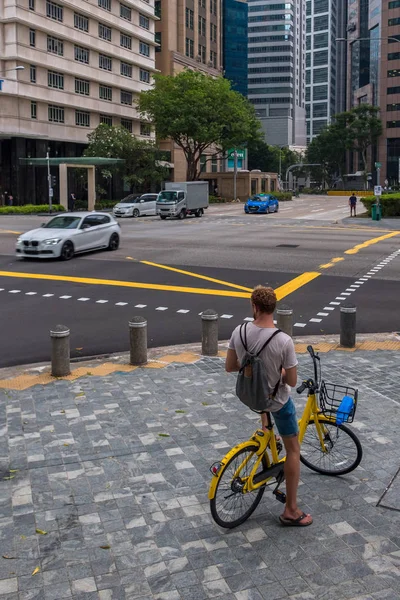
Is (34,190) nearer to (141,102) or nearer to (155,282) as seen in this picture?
(141,102)

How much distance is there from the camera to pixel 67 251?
22.8 meters

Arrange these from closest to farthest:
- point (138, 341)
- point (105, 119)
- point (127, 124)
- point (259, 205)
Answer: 1. point (138, 341)
2. point (259, 205)
3. point (105, 119)
4. point (127, 124)

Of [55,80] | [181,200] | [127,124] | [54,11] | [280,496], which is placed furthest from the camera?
[127,124]

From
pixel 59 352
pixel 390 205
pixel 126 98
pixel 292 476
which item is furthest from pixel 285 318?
pixel 126 98

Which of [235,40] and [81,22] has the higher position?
[235,40]

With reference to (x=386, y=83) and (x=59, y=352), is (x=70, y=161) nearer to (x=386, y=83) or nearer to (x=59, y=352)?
(x=59, y=352)

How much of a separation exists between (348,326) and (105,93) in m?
67.9

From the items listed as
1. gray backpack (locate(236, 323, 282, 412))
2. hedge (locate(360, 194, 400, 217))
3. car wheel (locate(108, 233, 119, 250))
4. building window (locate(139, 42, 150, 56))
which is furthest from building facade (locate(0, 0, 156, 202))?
gray backpack (locate(236, 323, 282, 412))

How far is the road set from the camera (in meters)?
12.7

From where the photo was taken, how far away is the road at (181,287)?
1270cm

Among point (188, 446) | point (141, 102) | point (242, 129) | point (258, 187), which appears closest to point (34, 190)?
point (141, 102)

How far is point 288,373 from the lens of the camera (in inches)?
201

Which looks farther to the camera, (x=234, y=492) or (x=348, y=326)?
(x=348, y=326)

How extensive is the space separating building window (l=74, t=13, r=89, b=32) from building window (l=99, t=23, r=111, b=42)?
9.24ft
